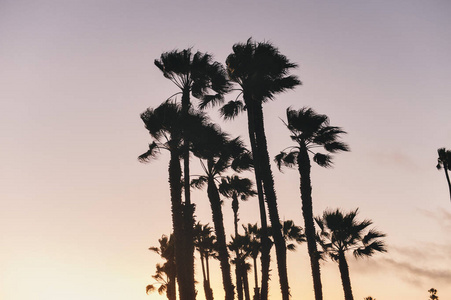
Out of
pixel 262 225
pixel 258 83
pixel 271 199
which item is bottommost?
pixel 262 225

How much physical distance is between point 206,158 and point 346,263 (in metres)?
10.5

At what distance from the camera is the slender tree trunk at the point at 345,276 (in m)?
21.2

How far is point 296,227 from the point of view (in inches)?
1236

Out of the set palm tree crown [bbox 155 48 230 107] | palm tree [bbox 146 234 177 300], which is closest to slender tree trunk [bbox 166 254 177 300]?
palm tree [bbox 146 234 177 300]

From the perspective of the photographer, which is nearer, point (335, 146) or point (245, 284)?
point (335, 146)

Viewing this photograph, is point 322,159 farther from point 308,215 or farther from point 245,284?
point 245,284

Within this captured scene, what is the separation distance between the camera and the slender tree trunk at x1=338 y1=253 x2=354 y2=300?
21172 mm

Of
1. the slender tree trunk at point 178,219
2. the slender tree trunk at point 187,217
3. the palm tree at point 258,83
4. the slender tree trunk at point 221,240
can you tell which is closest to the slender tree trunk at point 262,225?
the palm tree at point 258,83

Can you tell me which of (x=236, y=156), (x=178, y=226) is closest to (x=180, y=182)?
(x=178, y=226)

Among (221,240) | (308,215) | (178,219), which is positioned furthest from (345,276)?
(178,219)

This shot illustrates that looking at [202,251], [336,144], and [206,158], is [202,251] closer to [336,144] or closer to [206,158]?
[206,158]

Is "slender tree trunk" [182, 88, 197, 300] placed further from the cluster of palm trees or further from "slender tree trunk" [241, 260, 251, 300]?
"slender tree trunk" [241, 260, 251, 300]

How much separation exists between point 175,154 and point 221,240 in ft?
21.5

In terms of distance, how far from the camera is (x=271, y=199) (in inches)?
841
